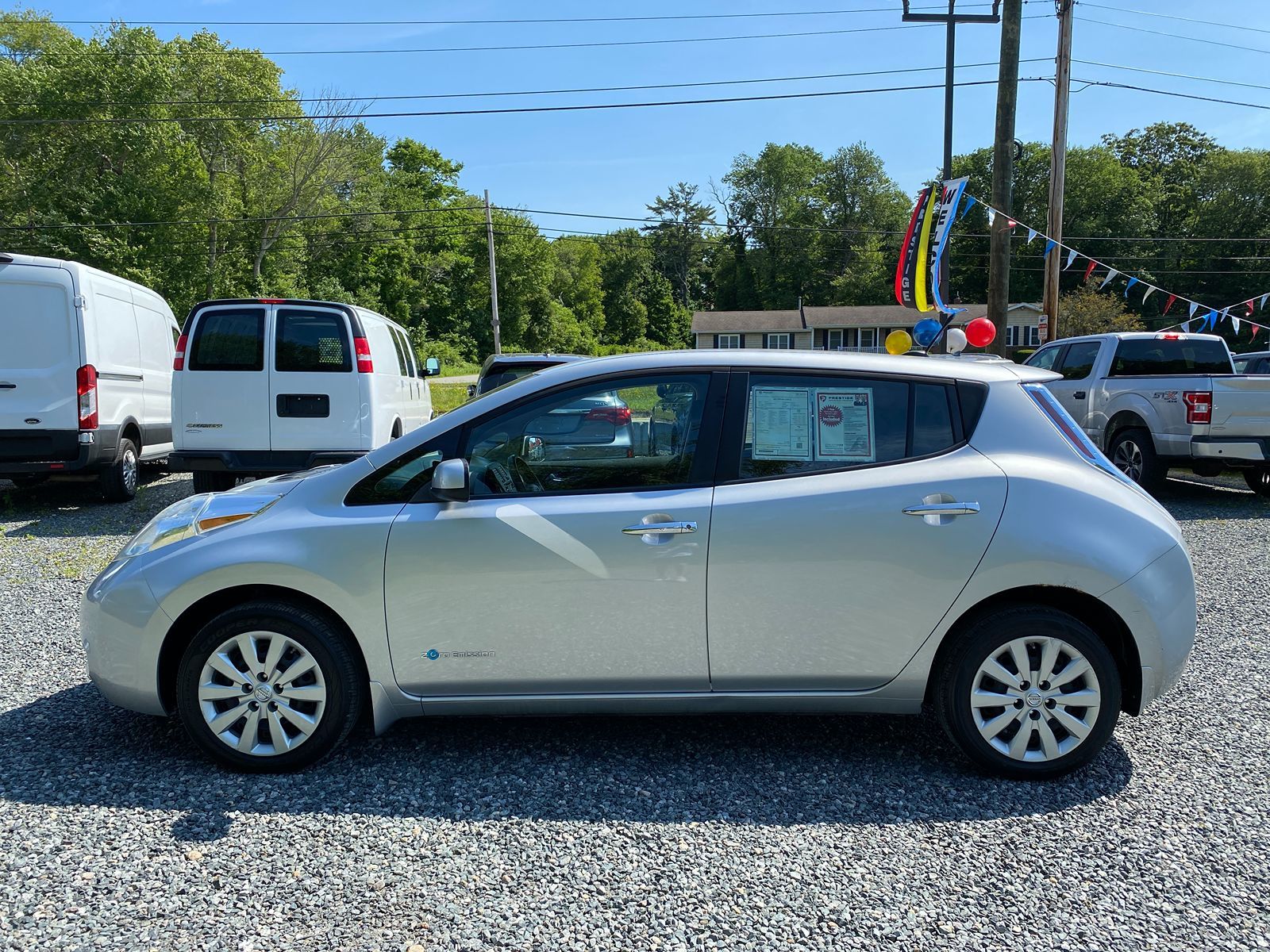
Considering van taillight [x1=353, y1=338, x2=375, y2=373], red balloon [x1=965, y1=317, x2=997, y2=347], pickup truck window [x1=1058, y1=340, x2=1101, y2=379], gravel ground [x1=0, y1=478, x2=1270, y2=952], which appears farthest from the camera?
pickup truck window [x1=1058, y1=340, x2=1101, y2=379]

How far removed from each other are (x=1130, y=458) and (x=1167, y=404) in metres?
0.82

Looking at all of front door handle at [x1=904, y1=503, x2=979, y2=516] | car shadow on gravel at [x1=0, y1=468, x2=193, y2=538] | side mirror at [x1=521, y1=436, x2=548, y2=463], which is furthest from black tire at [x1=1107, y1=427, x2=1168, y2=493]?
car shadow on gravel at [x1=0, y1=468, x2=193, y2=538]

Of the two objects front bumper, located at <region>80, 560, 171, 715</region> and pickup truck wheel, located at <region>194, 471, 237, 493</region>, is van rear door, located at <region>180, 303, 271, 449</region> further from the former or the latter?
front bumper, located at <region>80, 560, 171, 715</region>

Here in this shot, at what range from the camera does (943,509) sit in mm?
3395

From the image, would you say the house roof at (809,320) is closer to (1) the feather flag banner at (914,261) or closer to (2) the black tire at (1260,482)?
(1) the feather flag banner at (914,261)

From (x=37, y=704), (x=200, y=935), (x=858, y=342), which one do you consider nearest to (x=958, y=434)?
(x=200, y=935)

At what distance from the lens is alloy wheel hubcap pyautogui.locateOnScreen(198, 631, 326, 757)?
3471mm

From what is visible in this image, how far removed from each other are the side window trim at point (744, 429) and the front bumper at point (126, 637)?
2277 mm

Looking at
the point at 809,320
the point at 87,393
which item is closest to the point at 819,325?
the point at 809,320

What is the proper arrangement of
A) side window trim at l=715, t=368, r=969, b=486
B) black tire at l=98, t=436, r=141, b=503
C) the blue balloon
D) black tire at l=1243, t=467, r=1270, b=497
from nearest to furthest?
side window trim at l=715, t=368, r=969, b=486, the blue balloon, black tire at l=98, t=436, r=141, b=503, black tire at l=1243, t=467, r=1270, b=497

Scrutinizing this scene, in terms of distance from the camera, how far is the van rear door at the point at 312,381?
29.1ft

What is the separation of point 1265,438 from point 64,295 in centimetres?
1310

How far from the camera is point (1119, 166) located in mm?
71625

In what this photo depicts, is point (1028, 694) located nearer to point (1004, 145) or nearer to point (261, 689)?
point (261, 689)
